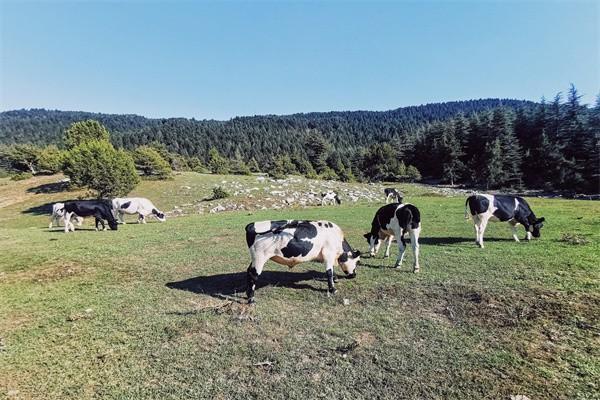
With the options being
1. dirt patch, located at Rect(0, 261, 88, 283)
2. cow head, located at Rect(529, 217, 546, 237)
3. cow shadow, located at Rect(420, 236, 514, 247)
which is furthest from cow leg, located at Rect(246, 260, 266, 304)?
cow head, located at Rect(529, 217, 546, 237)

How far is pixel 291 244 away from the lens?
9477 millimetres

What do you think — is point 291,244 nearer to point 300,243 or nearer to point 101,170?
point 300,243

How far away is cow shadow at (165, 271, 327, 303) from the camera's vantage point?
33.5 ft

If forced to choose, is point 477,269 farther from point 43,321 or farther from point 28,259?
point 28,259

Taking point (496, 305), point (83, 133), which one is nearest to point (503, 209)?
point (496, 305)

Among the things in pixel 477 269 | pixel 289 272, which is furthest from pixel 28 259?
pixel 477 269

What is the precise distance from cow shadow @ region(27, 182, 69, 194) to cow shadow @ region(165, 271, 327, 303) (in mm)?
52943

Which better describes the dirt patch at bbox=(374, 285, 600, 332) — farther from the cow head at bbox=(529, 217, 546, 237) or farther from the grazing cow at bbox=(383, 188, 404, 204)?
the grazing cow at bbox=(383, 188, 404, 204)

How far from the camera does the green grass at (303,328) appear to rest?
19.8 ft

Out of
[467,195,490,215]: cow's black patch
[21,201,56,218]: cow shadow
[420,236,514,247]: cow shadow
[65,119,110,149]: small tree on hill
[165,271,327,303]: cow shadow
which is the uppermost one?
[65,119,110,149]: small tree on hill

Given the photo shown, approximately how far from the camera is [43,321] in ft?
27.7

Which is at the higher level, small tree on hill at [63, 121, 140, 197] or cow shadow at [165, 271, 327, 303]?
small tree on hill at [63, 121, 140, 197]

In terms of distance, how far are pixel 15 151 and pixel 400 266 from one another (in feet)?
279

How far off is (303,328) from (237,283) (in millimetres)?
3649
